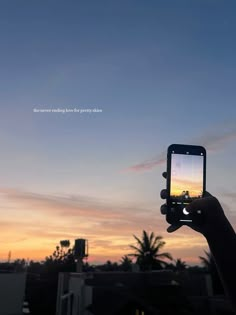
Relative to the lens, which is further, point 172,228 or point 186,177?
point 186,177

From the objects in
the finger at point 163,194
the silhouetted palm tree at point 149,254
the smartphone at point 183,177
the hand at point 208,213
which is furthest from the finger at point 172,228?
the silhouetted palm tree at point 149,254

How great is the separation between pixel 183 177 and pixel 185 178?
0.06 feet

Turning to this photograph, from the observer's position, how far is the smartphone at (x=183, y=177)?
3.22 meters

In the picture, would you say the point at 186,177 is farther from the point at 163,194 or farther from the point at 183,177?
the point at 163,194

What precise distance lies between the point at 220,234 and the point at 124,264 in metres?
63.1

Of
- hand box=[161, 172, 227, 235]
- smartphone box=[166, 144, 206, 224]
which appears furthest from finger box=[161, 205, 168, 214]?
hand box=[161, 172, 227, 235]

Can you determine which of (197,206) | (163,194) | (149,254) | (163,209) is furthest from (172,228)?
(149,254)

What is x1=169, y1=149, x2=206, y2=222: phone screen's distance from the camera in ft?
10.9

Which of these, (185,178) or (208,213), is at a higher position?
(185,178)

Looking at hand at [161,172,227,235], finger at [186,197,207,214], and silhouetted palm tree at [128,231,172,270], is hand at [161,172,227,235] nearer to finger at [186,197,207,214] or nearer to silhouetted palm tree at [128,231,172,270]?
finger at [186,197,207,214]

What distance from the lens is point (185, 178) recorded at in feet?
11.5

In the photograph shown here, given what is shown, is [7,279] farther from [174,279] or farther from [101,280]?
[174,279]

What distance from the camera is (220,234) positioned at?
2.20 meters

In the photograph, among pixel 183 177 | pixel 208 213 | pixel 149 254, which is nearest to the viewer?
pixel 208 213
